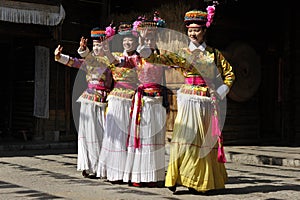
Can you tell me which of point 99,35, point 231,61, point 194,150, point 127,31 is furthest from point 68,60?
point 231,61

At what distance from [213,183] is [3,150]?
20.9 feet

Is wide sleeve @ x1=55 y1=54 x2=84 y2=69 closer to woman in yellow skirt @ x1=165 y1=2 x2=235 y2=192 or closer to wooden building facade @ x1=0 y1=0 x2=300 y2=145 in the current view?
woman in yellow skirt @ x1=165 y1=2 x2=235 y2=192

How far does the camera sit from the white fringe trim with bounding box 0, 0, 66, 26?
397 inches

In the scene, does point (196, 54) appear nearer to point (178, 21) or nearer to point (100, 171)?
point (100, 171)

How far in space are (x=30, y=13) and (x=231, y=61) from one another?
3.98 metres

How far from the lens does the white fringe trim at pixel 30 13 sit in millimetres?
10078

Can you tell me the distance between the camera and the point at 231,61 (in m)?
11.1

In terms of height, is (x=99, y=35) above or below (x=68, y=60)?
above

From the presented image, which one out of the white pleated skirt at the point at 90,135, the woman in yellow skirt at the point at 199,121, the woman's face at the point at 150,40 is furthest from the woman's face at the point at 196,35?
the white pleated skirt at the point at 90,135

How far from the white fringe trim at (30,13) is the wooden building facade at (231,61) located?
2 cm

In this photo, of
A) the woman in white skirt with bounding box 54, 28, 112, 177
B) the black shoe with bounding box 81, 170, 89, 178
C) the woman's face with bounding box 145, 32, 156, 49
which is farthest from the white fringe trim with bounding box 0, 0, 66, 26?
the woman's face with bounding box 145, 32, 156, 49

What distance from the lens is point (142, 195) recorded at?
5.71m

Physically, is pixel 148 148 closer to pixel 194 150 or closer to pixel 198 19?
pixel 194 150

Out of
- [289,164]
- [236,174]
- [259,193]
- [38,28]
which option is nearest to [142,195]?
[259,193]
